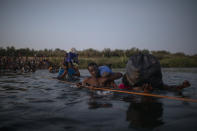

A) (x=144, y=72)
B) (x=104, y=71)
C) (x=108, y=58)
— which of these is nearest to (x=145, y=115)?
(x=144, y=72)

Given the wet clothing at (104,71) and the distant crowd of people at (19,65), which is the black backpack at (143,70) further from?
the distant crowd of people at (19,65)

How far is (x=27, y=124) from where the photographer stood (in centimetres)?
280

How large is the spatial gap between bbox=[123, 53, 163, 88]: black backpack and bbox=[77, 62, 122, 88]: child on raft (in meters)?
1.01

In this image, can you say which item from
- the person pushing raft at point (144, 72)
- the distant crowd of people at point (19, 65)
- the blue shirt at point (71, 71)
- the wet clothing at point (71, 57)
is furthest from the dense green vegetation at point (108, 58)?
the person pushing raft at point (144, 72)

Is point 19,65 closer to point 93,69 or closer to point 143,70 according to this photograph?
point 93,69

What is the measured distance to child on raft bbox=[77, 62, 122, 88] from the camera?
574 cm

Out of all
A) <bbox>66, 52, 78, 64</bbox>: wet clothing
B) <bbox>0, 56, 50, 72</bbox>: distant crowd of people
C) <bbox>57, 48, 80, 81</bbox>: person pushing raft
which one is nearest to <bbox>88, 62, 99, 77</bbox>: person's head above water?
<bbox>57, 48, 80, 81</bbox>: person pushing raft

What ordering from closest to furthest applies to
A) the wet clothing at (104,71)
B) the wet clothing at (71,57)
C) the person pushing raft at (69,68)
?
the wet clothing at (104,71)
the person pushing raft at (69,68)
the wet clothing at (71,57)

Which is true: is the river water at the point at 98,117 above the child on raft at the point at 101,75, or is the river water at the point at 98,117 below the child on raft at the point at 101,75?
below

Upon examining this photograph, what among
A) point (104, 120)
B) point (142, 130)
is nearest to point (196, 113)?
point (142, 130)

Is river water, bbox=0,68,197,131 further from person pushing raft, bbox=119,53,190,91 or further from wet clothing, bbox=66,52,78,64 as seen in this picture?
wet clothing, bbox=66,52,78,64

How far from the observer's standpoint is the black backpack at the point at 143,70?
4.53 metres

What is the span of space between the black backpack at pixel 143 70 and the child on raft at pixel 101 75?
3.30 feet

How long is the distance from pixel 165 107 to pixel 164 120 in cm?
96
